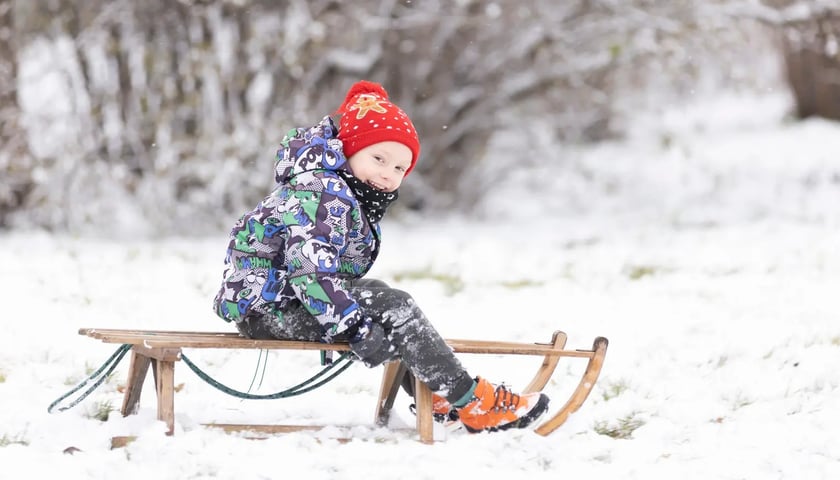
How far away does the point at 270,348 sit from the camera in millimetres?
3531

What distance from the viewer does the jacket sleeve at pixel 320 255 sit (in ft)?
11.3

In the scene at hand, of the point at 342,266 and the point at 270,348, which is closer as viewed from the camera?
the point at 270,348

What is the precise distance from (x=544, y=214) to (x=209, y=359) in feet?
25.6

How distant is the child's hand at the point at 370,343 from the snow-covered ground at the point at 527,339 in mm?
290

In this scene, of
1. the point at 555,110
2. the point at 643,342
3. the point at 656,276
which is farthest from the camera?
the point at 555,110

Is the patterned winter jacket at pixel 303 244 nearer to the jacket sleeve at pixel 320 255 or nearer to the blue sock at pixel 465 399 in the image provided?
the jacket sleeve at pixel 320 255

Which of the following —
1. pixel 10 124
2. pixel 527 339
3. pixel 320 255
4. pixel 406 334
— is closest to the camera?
pixel 320 255

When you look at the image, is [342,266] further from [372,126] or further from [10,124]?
[10,124]

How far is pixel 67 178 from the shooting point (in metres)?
9.61

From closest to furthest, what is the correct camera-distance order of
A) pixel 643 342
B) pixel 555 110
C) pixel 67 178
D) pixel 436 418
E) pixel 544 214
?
1. pixel 436 418
2. pixel 643 342
3. pixel 67 178
4. pixel 544 214
5. pixel 555 110

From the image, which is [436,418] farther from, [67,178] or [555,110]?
[555,110]

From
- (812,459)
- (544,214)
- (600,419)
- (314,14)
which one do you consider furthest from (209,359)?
(544,214)

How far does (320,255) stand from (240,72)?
23.2 ft

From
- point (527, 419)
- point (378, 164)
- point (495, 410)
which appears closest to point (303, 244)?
point (378, 164)
